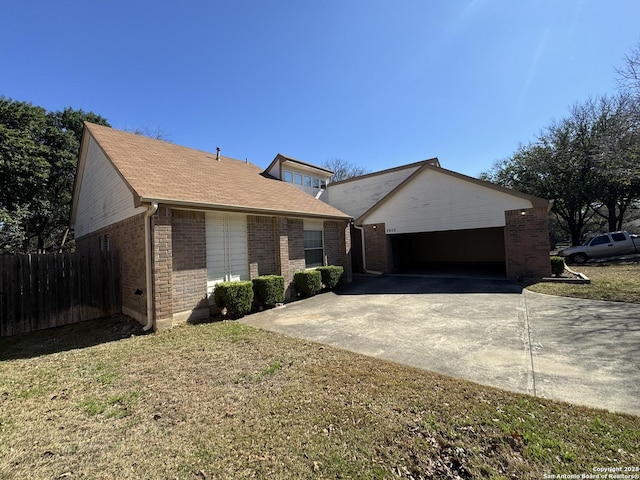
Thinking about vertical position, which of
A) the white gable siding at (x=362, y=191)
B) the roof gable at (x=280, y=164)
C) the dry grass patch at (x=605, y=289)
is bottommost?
the dry grass patch at (x=605, y=289)

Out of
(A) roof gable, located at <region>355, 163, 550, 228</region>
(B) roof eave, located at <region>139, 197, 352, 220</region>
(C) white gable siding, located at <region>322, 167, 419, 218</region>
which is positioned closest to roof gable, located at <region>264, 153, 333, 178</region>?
(C) white gable siding, located at <region>322, 167, 419, 218</region>

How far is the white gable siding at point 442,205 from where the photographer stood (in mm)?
12273

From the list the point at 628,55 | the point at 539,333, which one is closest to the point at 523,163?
the point at 628,55

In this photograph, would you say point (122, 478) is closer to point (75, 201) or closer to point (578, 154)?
point (75, 201)

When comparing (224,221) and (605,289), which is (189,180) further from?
(605,289)

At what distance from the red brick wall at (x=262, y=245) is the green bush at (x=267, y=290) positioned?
671mm

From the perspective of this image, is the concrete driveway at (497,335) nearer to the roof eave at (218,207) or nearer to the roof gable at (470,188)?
the roof eave at (218,207)

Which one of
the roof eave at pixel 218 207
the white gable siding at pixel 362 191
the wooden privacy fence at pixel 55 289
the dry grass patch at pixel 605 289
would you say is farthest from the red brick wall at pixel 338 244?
the wooden privacy fence at pixel 55 289

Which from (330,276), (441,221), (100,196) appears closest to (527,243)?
(441,221)

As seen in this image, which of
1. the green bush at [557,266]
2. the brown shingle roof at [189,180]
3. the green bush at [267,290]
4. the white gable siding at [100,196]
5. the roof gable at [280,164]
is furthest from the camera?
the roof gable at [280,164]

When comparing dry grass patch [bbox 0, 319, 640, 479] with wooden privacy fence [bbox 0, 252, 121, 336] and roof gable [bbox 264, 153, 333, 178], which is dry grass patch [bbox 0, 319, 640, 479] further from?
roof gable [bbox 264, 153, 333, 178]

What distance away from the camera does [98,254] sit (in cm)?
853

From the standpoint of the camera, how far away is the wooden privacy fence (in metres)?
7.23

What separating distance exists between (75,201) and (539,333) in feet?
60.8
